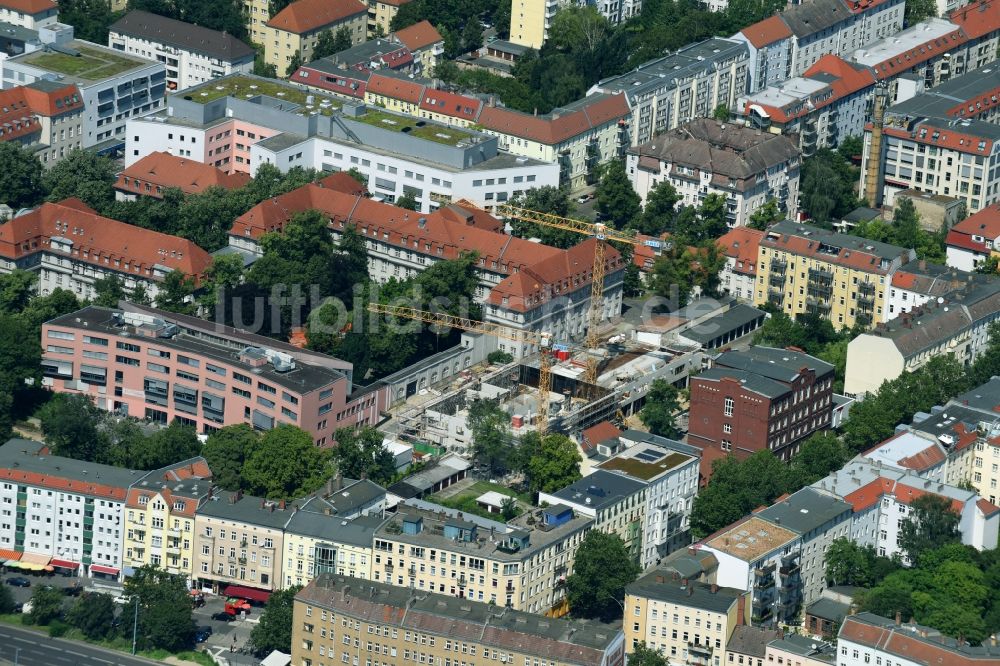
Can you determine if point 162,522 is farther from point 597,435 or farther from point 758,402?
point 758,402

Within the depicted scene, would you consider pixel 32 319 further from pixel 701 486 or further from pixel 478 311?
pixel 701 486

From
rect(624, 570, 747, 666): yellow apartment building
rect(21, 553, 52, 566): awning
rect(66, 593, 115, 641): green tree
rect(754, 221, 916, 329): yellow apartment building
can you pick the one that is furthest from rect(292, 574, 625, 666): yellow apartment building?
rect(754, 221, 916, 329): yellow apartment building

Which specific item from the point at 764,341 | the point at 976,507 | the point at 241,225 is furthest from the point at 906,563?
the point at 241,225

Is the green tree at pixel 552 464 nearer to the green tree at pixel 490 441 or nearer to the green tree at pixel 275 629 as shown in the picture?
the green tree at pixel 490 441

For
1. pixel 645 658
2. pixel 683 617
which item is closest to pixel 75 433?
pixel 645 658

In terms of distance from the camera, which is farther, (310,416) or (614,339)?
(614,339)

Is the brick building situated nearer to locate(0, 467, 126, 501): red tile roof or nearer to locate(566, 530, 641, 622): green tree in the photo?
locate(566, 530, 641, 622): green tree
